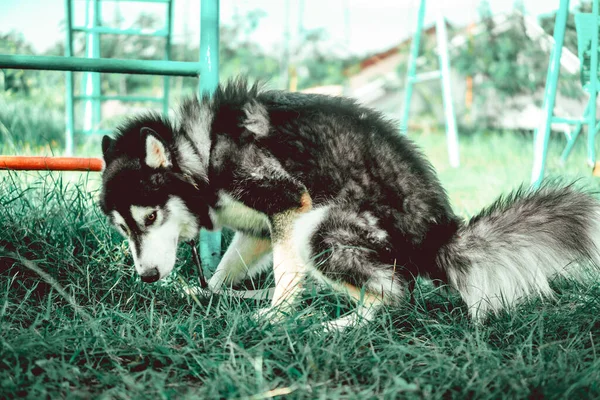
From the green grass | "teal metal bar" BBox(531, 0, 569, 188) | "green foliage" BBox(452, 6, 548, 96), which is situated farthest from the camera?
"green foliage" BBox(452, 6, 548, 96)

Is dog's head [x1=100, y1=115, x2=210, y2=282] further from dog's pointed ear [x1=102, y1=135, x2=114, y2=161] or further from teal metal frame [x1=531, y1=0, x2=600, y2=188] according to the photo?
teal metal frame [x1=531, y1=0, x2=600, y2=188]

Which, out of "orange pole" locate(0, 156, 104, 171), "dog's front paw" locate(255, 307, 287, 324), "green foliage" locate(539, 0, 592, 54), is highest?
"green foliage" locate(539, 0, 592, 54)

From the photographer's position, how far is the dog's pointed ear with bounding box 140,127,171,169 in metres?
2.44

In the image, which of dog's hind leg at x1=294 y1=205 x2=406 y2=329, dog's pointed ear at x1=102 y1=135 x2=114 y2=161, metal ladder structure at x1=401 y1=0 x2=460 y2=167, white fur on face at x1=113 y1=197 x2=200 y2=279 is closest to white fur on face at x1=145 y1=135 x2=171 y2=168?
white fur on face at x1=113 y1=197 x2=200 y2=279

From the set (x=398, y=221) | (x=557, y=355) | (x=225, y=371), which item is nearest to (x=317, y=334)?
(x=225, y=371)

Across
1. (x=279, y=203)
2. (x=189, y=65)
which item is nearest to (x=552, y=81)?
(x=279, y=203)

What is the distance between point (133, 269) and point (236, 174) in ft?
2.18

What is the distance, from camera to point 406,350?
1913 mm

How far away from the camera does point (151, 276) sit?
7.94ft

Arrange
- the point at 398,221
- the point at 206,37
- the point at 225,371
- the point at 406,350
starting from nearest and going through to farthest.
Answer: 1. the point at 225,371
2. the point at 406,350
3. the point at 398,221
4. the point at 206,37

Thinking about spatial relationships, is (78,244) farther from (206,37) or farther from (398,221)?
(398,221)

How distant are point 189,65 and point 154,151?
1.85 feet

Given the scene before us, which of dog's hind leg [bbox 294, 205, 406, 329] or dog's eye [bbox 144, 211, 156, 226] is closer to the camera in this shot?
dog's hind leg [bbox 294, 205, 406, 329]

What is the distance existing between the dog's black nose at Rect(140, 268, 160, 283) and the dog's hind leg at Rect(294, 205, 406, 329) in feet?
2.06
